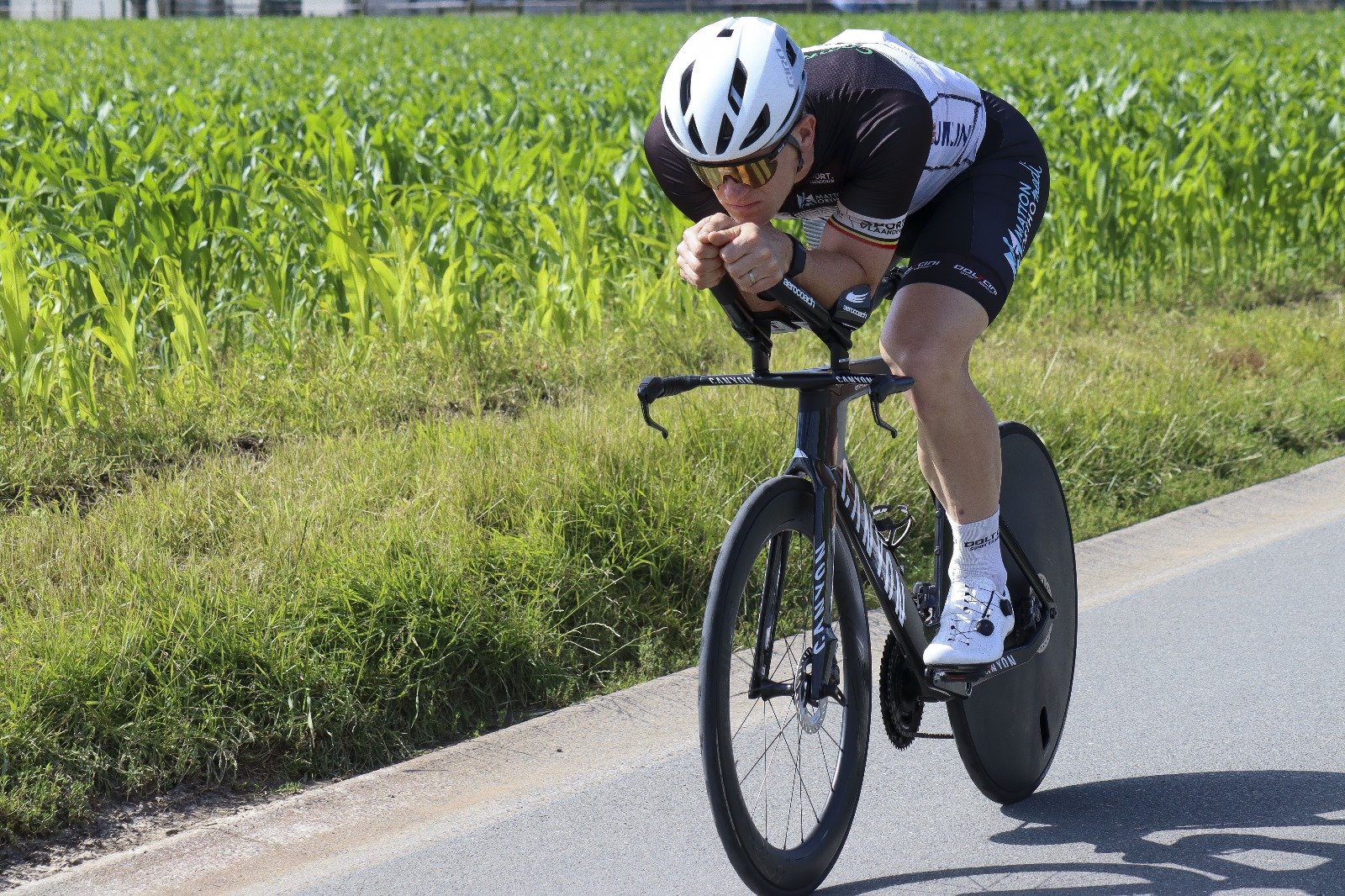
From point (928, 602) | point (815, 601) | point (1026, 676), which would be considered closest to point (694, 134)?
point (815, 601)

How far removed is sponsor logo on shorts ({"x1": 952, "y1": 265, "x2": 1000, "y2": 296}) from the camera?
3355 mm

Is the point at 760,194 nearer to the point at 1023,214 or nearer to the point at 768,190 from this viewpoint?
the point at 768,190

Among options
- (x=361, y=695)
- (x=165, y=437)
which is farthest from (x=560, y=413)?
(x=361, y=695)

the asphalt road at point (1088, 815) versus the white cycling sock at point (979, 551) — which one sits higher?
the white cycling sock at point (979, 551)

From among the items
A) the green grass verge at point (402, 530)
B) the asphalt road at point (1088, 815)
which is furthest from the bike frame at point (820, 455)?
the green grass verge at point (402, 530)

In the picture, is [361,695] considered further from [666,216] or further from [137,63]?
[137,63]

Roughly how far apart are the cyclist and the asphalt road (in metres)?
0.51

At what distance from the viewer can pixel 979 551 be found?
11.6 feet

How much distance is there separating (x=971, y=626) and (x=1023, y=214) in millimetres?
981

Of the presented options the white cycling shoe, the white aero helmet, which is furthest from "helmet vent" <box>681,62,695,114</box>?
the white cycling shoe

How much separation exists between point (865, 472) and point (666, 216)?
10.7ft

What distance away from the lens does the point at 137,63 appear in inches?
813

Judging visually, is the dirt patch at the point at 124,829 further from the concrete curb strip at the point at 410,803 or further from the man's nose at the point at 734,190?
the man's nose at the point at 734,190

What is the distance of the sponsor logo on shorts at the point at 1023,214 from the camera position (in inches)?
138
